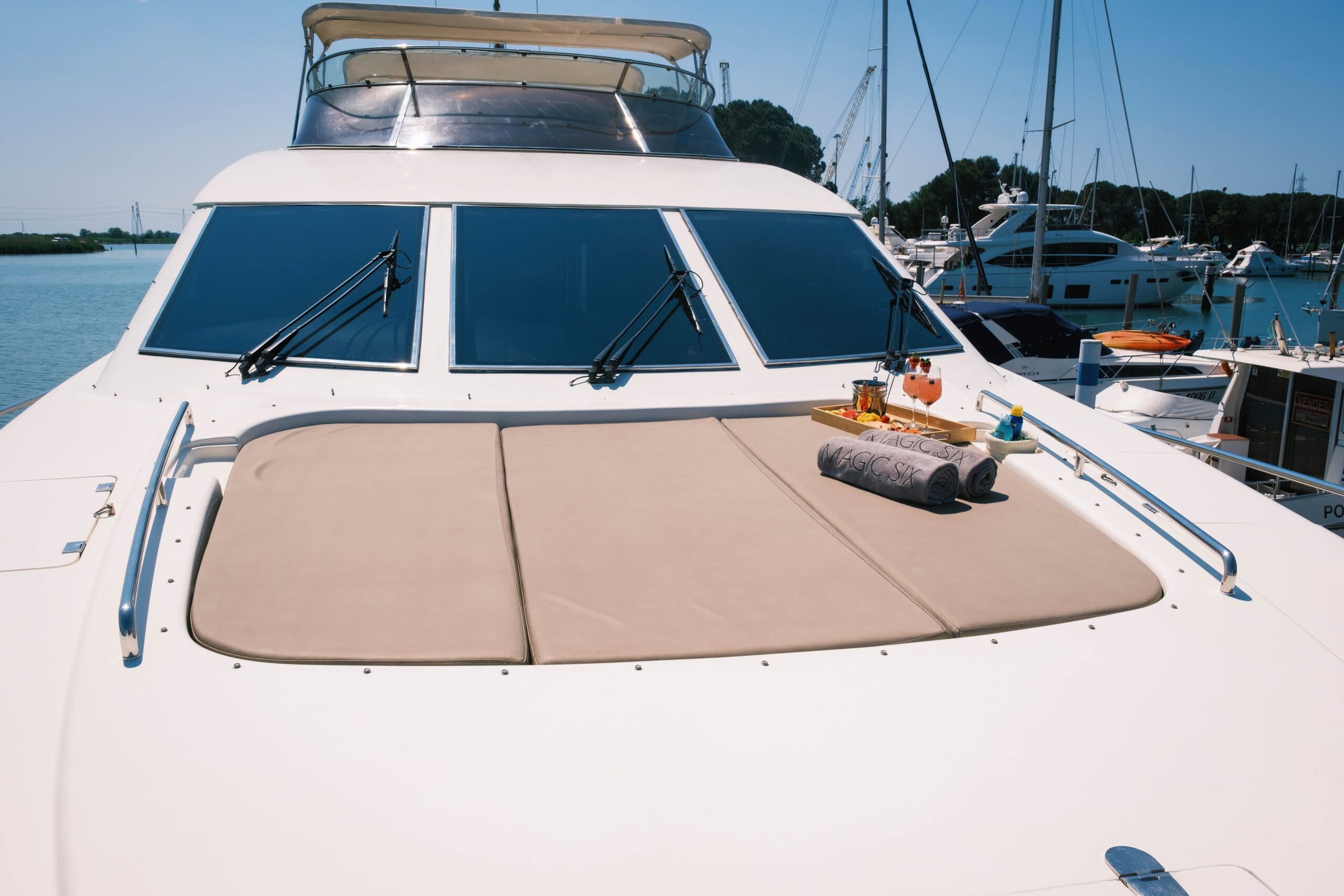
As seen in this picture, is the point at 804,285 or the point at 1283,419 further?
the point at 1283,419

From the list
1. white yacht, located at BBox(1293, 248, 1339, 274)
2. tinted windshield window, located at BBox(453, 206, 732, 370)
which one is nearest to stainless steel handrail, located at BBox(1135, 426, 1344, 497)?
tinted windshield window, located at BBox(453, 206, 732, 370)

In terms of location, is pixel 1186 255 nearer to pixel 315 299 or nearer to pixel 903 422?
pixel 903 422

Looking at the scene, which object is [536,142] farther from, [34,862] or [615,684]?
[34,862]

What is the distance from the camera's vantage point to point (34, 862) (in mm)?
1162

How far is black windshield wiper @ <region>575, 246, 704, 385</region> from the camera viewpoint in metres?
3.18

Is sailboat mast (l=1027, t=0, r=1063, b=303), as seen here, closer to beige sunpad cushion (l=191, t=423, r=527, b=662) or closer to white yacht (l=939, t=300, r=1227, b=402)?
white yacht (l=939, t=300, r=1227, b=402)

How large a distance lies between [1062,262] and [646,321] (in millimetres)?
38858

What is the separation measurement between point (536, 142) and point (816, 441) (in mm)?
2654

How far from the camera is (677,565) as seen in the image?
194 cm

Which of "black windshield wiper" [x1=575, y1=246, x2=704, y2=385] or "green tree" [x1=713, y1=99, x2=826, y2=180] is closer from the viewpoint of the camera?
"black windshield wiper" [x1=575, y1=246, x2=704, y2=385]

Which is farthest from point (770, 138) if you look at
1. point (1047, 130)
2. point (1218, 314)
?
point (1047, 130)

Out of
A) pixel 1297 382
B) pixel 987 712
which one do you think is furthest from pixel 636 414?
pixel 1297 382

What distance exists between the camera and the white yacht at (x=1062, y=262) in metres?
37.0

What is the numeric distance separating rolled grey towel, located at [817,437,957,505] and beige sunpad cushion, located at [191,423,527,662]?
Answer: 3.01 feet
